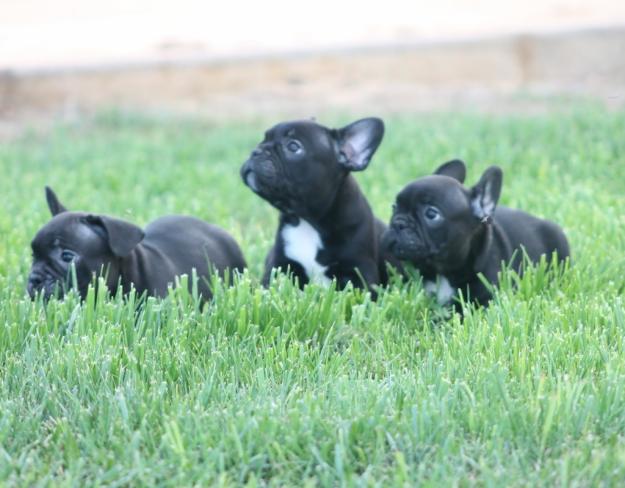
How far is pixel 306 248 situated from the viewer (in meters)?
6.76

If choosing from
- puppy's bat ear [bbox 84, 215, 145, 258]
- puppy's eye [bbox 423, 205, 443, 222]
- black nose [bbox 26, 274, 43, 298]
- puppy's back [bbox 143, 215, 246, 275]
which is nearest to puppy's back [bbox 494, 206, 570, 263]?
puppy's eye [bbox 423, 205, 443, 222]

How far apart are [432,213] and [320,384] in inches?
62.7

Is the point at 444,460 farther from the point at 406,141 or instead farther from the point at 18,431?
the point at 406,141

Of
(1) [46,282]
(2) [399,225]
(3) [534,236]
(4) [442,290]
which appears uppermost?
(2) [399,225]

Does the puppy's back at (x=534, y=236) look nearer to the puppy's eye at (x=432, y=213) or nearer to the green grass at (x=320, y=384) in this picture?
the green grass at (x=320, y=384)

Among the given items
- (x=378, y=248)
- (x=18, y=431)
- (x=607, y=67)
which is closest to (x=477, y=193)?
(x=378, y=248)

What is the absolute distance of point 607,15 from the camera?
15195 mm

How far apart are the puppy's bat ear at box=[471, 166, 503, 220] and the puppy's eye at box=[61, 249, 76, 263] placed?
2057 mm

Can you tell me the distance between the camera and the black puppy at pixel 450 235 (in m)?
6.30

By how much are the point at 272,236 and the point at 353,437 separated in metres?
3.79

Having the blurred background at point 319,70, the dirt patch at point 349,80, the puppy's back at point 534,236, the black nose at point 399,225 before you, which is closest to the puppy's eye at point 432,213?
the black nose at point 399,225

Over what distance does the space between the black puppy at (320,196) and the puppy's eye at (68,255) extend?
1.08 meters

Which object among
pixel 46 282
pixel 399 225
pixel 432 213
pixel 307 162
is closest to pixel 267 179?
pixel 307 162

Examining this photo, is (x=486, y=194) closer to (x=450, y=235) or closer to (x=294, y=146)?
(x=450, y=235)
